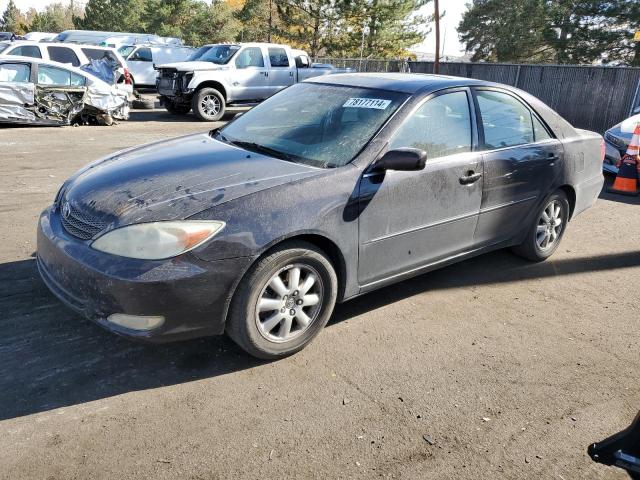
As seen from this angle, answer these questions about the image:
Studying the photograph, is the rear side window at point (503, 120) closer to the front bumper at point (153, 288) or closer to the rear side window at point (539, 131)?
the rear side window at point (539, 131)

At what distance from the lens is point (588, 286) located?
462cm

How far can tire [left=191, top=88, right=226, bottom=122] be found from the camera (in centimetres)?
1432

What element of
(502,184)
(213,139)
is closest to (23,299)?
(213,139)

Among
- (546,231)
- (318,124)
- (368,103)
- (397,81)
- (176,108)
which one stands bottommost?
(176,108)

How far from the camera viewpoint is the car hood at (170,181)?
2990mm

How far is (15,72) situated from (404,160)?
10.9m

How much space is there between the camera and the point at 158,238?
112 inches

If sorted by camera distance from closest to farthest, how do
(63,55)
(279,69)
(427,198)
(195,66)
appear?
1. (427,198)
2. (195,66)
3. (63,55)
4. (279,69)

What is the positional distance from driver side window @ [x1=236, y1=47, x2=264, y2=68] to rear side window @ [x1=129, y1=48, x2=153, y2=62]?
6669mm

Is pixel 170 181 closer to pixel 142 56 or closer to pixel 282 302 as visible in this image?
pixel 282 302

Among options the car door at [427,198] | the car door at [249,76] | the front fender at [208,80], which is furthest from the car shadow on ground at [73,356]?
the car door at [249,76]

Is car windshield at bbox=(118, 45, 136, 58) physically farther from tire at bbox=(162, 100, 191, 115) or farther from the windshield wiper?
the windshield wiper

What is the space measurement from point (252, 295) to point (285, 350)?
0.47 metres

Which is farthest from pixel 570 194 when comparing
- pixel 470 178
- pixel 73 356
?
pixel 73 356
